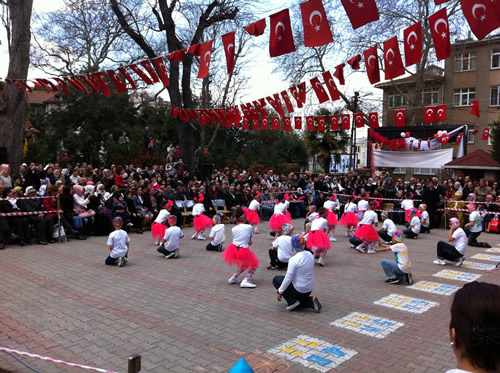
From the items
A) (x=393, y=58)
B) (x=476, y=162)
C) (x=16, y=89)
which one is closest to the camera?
(x=393, y=58)

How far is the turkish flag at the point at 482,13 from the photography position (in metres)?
7.47

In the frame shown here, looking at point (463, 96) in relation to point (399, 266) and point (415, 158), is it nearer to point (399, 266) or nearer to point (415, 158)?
point (415, 158)

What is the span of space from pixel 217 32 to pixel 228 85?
9.24m

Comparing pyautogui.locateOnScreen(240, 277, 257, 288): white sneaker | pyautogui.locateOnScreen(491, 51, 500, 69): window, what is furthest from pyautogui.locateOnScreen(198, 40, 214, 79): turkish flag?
pyautogui.locateOnScreen(491, 51, 500, 69): window

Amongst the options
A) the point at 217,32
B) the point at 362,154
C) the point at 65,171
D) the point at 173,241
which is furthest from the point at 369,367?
the point at 362,154

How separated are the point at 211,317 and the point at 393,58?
24.4ft

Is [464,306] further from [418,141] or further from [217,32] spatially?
[217,32]

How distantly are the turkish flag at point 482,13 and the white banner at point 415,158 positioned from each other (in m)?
16.1

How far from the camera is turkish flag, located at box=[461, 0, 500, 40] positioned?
Answer: 7.47m

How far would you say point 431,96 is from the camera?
40781 mm

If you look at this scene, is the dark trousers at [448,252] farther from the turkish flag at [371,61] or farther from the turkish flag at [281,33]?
the turkish flag at [281,33]

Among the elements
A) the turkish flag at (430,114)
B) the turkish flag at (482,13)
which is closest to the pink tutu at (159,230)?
the turkish flag at (482,13)

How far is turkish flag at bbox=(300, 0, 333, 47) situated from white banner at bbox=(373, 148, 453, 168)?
1664 cm

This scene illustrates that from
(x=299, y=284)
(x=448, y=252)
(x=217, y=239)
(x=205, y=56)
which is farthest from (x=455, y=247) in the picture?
(x=205, y=56)
